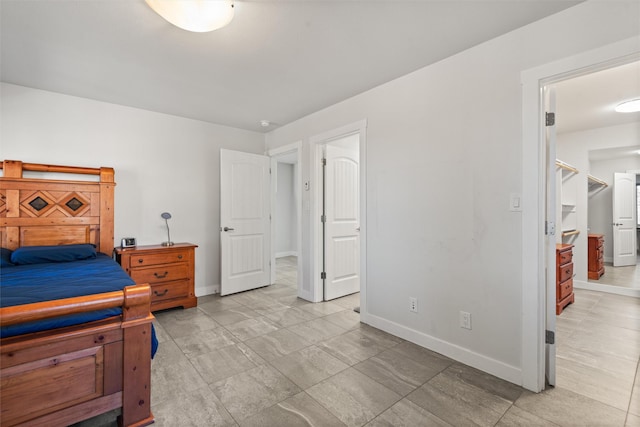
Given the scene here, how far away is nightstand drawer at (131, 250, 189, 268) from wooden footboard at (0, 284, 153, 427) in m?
1.85

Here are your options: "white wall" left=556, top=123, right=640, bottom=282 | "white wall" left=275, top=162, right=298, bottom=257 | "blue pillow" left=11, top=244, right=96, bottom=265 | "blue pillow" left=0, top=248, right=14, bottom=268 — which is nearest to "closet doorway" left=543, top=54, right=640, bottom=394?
"white wall" left=556, top=123, right=640, bottom=282

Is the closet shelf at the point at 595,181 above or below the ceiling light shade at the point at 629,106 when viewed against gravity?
below

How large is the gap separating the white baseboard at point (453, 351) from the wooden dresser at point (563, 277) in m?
1.72

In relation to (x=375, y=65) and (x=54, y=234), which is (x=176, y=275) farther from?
(x=375, y=65)

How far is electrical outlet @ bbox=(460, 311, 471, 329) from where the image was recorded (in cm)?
216

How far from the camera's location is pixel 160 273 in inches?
129

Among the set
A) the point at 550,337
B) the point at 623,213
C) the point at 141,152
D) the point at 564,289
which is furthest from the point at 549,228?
the point at 623,213

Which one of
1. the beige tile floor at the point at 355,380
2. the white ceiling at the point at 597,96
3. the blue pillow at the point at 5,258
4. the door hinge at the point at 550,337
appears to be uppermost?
the white ceiling at the point at 597,96

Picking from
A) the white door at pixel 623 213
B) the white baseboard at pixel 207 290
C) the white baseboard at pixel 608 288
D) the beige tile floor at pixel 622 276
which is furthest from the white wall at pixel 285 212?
the white door at pixel 623 213

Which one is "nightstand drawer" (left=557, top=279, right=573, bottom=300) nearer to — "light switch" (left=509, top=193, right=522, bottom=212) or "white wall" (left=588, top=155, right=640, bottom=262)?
"light switch" (left=509, top=193, right=522, bottom=212)

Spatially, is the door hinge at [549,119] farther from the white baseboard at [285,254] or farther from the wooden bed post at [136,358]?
the white baseboard at [285,254]

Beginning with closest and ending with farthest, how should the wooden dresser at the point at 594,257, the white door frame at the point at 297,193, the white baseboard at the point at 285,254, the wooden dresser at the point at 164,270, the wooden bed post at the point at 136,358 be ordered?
1. the wooden bed post at the point at 136,358
2. the wooden dresser at the point at 164,270
3. the white door frame at the point at 297,193
4. the wooden dresser at the point at 594,257
5. the white baseboard at the point at 285,254

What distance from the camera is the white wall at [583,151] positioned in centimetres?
420

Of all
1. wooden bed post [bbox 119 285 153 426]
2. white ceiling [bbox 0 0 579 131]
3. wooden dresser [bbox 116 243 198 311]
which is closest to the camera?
wooden bed post [bbox 119 285 153 426]
